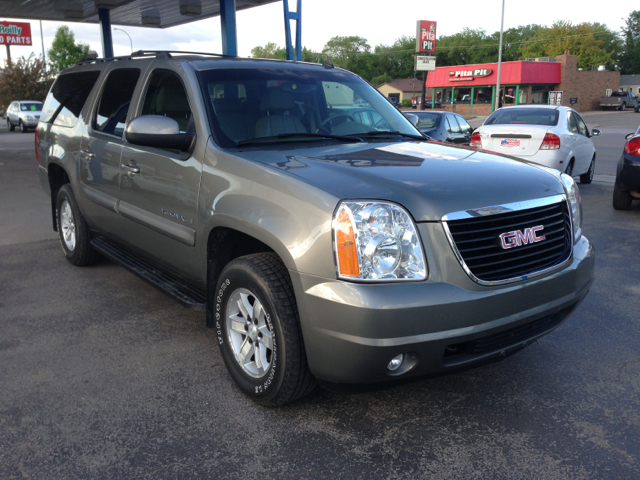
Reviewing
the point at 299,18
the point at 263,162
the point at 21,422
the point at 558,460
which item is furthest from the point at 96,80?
the point at 299,18

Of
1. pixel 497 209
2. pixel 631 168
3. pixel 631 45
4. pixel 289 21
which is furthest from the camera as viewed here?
pixel 631 45

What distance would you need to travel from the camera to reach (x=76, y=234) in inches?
211

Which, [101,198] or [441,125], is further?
[441,125]

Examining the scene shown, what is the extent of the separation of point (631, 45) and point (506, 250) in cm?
11820

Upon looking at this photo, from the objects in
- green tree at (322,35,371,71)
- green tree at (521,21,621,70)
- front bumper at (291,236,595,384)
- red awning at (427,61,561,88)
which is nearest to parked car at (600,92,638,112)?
red awning at (427,61,561,88)

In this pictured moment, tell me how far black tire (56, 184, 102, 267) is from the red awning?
53.0 m

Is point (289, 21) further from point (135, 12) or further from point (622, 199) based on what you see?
point (135, 12)

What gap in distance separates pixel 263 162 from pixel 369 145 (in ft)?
2.81

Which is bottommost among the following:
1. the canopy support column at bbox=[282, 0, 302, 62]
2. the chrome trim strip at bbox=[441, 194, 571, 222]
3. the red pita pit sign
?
the chrome trim strip at bbox=[441, 194, 571, 222]

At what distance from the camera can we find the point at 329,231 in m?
2.53

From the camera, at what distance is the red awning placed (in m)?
53.0

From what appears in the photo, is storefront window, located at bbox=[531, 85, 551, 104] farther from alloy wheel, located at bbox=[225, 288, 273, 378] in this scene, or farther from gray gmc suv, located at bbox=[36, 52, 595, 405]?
alloy wheel, located at bbox=[225, 288, 273, 378]

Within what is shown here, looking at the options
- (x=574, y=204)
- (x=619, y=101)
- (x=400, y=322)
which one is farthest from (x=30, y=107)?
(x=619, y=101)

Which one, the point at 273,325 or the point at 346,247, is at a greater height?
the point at 346,247
